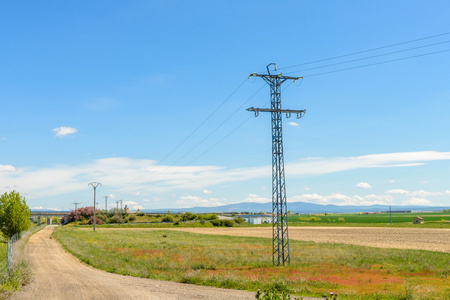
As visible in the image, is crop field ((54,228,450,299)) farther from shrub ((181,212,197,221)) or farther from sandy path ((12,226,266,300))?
shrub ((181,212,197,221))

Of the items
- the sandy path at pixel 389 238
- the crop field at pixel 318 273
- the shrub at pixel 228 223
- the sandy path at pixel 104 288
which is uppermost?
the sandy path at pixel 104 288

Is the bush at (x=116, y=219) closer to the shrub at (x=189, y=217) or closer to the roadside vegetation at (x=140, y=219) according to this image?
the roadside vegetation at (x=140, y=219)

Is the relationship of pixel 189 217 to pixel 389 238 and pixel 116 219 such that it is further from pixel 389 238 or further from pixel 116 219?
pixel 389 238

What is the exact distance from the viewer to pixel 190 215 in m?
168

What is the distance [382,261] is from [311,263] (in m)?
8.25

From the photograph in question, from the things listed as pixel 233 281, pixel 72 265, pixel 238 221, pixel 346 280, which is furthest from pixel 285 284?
pixel 238 221

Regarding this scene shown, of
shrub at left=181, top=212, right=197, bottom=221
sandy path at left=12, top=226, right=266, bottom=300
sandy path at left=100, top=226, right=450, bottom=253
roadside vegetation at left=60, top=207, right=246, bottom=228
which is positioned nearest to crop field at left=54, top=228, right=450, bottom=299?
sandy path at left=12, top=226, right=266, bottom=300

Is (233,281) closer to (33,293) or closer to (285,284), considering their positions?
(285,284)

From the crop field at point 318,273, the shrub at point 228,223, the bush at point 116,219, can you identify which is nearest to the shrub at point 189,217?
the shrub at point 228,223

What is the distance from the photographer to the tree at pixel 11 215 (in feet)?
198

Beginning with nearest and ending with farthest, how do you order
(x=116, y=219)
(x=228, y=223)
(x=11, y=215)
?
(x=11, y=215) → (x=228, y=223) → (x=116, y=219)

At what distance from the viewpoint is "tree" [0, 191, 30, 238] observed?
60375mm

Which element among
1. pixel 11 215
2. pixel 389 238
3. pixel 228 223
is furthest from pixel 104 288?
pixel 228 223

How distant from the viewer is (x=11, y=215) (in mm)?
60375
